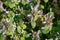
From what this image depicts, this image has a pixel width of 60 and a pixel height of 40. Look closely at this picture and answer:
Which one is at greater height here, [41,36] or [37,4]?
[37,4]

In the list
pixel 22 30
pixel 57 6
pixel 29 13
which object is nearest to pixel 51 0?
pixel 57 6

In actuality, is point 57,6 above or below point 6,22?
above

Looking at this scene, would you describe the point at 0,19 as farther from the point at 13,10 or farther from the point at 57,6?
the point at 57,6

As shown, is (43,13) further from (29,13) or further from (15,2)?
(15,2)

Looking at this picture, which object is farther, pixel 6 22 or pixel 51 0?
pixel 51 0

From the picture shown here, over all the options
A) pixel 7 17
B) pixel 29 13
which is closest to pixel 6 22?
pixel 7 17

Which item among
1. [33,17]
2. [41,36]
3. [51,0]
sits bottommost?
[41,36]
